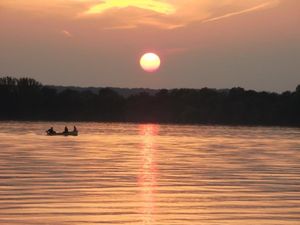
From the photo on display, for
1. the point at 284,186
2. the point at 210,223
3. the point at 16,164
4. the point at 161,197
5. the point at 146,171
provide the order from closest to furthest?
the point at 210,223 < the point at 161,197 < the point at 284,186 < the point at 146,171 < the point at 16,164

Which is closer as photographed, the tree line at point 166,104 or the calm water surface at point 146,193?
the calm water surface at point 146,193

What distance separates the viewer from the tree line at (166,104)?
177000 millimetres

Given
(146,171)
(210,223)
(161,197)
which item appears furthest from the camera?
(146,171)

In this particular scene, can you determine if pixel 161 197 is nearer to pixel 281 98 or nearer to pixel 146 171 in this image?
pixel 146 171

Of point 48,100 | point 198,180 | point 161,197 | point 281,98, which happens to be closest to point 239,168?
point 198,180

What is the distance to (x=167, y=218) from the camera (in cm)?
2173

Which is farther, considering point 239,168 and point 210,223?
point 239,168

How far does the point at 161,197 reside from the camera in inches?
1051

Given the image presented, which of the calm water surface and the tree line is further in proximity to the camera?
the tree line

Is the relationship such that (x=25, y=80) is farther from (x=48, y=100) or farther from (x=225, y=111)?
(x=225, y=111)

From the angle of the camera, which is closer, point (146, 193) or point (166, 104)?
point (146, 193)

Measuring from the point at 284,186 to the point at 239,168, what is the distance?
424 inches

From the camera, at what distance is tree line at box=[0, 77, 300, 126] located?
177 metres

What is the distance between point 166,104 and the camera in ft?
642
